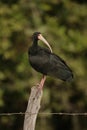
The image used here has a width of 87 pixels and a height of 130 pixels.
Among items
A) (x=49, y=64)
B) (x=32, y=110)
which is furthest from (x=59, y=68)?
(x=32, y=110)

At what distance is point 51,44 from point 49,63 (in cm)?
583

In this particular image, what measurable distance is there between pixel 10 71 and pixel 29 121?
682 centimetres

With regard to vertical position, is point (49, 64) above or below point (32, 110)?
above

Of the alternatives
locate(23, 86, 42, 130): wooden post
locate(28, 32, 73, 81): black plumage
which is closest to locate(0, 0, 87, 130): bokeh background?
locate(28, 32, 73, 81): black plumage

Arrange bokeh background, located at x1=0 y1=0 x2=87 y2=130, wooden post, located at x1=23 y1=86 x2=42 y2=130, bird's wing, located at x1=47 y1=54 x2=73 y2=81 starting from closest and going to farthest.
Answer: wooden post, located at x1=23 y1=86 x2=42 y2=130, bird's wing, located at x1=47 y1=54 x2=73 y2=81, bokeh background, located at x1=0 y1=0 x2=87 y2=130

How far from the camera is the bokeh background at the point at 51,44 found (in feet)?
46.4

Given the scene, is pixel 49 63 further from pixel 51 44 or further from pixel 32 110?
pixel 51 44

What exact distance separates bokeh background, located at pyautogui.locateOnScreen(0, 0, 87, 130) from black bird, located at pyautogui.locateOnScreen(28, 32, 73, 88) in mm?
5224

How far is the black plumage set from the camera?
27.3ft

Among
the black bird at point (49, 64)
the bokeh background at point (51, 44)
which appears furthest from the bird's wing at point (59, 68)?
the bokeh background at point (51, 44)

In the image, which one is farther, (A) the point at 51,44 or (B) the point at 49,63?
(A) the point at 51,44

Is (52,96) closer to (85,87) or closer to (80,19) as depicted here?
(85,87)

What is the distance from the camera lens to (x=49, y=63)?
27.6 feet

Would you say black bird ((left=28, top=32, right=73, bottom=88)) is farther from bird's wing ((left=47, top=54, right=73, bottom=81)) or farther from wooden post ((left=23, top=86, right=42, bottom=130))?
wooden post ((left=23, top=86, right=42, bottom=130))
